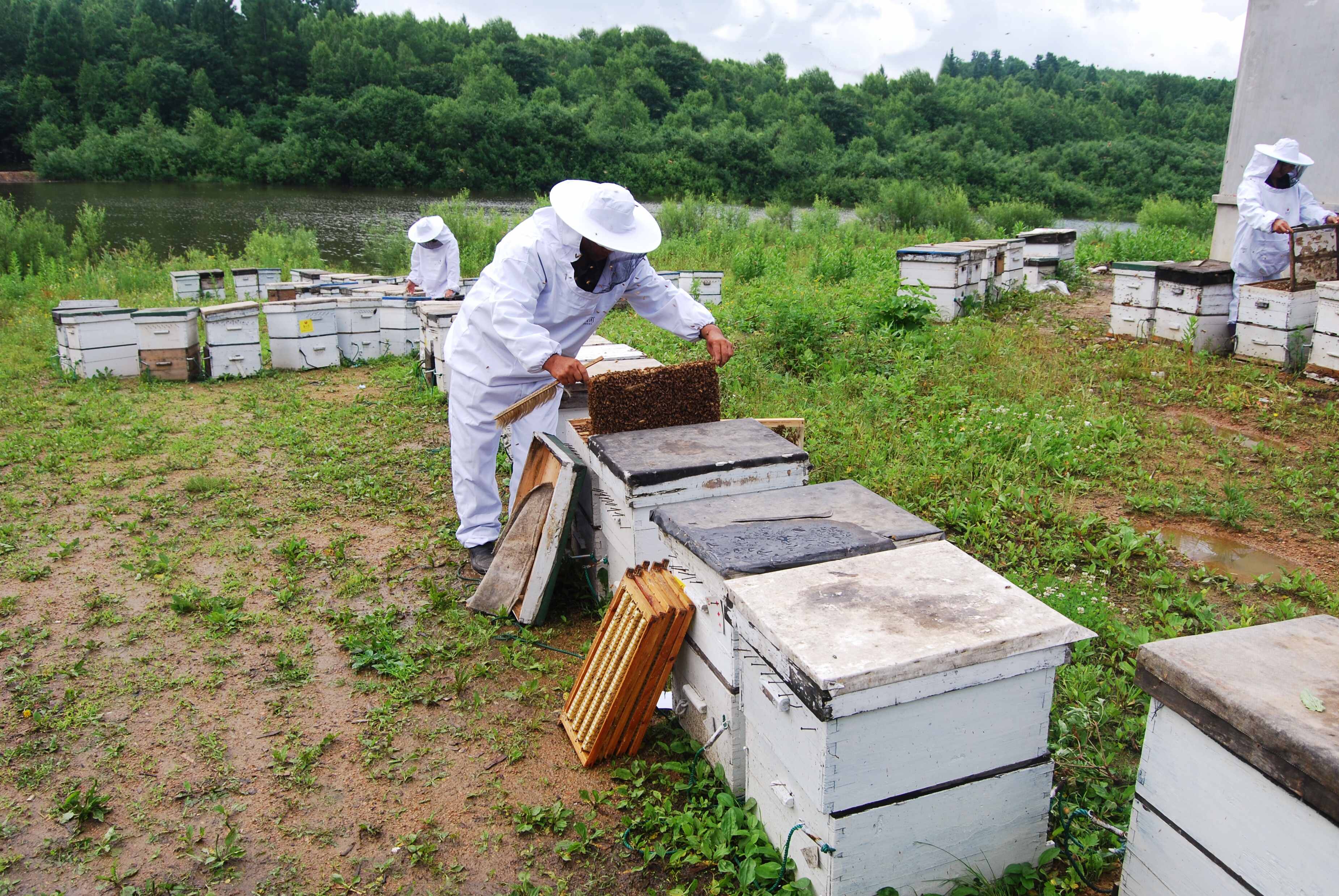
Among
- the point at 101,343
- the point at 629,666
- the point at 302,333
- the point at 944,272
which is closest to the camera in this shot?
the point at 629,666

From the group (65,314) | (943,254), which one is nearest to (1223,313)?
(943,254)

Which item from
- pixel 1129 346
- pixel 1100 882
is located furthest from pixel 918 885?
pixel 1129 346

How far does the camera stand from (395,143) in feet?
150

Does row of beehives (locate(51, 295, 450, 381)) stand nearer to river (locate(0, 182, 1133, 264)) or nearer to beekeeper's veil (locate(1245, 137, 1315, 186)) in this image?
beekeeper's veil (locate(1245, 137, 1315, 186))

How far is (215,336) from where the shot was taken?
818cm

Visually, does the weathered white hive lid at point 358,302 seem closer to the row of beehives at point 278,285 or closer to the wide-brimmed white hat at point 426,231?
the row of beehives at point 278,285

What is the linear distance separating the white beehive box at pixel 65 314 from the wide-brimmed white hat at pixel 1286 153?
1090cm

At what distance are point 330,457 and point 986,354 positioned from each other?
5242mm

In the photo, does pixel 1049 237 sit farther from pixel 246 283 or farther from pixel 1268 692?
pixel 1268 692

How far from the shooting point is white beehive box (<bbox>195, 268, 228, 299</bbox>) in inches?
475

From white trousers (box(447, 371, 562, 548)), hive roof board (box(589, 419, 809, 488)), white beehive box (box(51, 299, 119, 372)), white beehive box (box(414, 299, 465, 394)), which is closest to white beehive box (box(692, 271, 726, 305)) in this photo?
white beehive box (box(414, 299, 465, 394))

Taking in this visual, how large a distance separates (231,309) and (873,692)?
7882 mm

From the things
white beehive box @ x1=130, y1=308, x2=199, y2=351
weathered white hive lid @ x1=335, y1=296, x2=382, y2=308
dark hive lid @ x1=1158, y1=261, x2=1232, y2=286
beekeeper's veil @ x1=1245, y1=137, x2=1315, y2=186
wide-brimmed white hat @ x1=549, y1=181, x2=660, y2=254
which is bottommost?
white beehive box @ x1=130, y1=308, x2=199, y2=351

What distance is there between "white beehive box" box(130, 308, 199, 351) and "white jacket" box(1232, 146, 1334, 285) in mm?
9352
